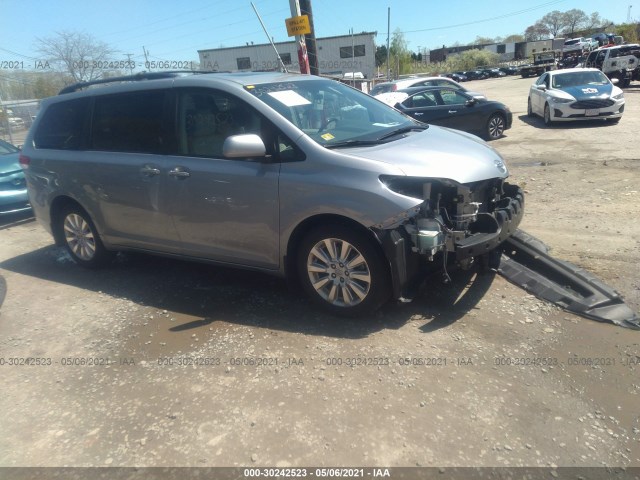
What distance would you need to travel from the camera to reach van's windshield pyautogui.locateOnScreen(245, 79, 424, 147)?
3.93 meters

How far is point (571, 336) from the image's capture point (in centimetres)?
345

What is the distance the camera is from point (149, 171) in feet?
14.6

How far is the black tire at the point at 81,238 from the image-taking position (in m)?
5.31

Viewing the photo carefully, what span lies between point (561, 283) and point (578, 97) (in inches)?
413

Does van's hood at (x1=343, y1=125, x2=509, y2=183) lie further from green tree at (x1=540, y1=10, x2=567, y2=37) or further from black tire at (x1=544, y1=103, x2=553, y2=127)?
green tree at (x1=540, y1=10, x2=567, y2=37)

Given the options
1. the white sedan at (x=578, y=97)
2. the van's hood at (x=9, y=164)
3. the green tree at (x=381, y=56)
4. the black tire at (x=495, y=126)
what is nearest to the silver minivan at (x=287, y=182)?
the van's hood at (x=9, y=164)

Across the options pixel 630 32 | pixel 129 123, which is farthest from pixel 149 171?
pixel 630 32

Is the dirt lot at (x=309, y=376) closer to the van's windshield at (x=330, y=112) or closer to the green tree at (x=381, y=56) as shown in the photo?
the van's windshield at (x=330, y=112)

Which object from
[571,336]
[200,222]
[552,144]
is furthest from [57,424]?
[552,144]

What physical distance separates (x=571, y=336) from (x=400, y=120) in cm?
243

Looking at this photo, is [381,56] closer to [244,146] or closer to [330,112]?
[330,112]

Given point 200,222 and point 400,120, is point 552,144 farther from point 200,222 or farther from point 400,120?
point 200,222

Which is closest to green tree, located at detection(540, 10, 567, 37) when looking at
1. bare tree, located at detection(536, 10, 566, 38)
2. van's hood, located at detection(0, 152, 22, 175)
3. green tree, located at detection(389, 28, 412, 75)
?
bare tree, located at detection(536, 10, 566, 38)

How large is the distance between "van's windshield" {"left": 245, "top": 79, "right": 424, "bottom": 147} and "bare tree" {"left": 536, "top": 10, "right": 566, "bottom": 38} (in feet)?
376
